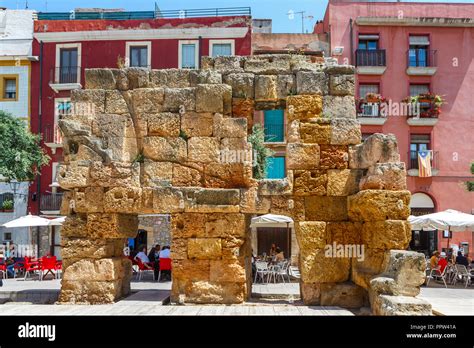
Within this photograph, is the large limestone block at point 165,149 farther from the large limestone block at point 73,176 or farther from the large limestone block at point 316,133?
the large limestone block at point 316,133

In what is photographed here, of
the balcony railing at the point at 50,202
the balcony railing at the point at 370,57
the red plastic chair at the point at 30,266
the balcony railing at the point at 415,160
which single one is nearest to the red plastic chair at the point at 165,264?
the red plastic chair at the point at 30,266

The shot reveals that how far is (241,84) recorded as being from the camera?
10.7 metres

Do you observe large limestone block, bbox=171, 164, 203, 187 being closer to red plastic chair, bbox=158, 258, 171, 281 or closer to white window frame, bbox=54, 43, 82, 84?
red plastic chair, bbox=158, 258, 171, 281

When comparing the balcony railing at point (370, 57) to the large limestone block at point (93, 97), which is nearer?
the large limestone block at point (93, 97)

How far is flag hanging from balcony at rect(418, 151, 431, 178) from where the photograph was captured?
2480 centimetres

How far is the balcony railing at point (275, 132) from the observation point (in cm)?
2522

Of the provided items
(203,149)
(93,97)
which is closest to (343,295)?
Answer: (203,149)

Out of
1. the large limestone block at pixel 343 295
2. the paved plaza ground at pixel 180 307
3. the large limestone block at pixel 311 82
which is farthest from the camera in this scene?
the large limestone block at pixel 311 82

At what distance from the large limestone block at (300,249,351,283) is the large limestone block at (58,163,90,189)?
4.52m

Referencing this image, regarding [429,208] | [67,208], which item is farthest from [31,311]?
[429,208]

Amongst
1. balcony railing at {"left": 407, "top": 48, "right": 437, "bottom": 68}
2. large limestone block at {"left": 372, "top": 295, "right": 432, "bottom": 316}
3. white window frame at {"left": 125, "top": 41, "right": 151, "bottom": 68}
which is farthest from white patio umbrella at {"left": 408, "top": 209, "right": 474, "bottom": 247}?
white window frame at {"left": 125, "top": 41, "right": 151, "bottom": 68}

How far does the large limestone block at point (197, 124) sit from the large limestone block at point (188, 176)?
68cm

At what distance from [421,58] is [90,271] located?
21447mm
